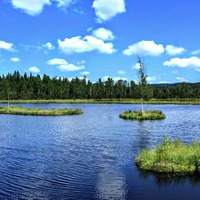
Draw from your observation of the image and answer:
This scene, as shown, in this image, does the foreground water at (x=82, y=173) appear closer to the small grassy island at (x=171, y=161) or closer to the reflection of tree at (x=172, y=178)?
the reflection of tree at (x=172, y=178)

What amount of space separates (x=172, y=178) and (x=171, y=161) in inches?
99.2

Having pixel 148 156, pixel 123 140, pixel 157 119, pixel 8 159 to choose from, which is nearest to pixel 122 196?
pixel 148 156

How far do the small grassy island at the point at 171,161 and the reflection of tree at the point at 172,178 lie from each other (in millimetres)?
615

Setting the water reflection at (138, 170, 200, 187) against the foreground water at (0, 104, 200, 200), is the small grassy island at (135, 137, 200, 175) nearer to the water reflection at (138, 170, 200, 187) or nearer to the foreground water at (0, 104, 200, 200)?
the water reflection at (138, 170, 200, 187)

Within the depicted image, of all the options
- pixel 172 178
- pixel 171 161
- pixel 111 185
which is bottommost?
pixel 111 185

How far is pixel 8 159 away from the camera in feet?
114

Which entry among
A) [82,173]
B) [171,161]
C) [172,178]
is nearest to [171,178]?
[172,178]

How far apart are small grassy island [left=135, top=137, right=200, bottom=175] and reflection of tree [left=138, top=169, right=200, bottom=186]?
615 mm

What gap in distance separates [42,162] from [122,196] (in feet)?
42.4

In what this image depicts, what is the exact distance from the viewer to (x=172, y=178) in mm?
26672

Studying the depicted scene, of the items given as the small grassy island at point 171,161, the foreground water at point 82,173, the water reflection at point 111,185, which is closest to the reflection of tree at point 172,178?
the foreground water at point 82,173

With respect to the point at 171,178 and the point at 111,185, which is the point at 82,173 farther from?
the point at 171,178

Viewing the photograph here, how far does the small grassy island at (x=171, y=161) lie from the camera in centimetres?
2823

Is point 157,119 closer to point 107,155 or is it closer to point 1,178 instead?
point 107,155
